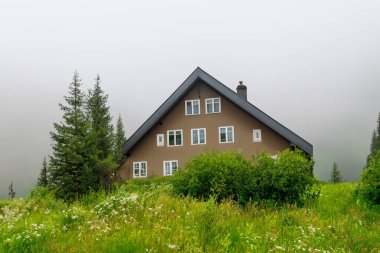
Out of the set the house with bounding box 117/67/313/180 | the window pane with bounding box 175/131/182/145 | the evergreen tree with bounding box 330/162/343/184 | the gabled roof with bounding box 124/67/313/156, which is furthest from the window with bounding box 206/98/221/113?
the evergreen tree with bounding box 330/162/343/184

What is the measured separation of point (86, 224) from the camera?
8.77 m

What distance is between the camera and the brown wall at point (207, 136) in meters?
36.8

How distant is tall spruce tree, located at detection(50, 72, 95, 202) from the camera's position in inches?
1372

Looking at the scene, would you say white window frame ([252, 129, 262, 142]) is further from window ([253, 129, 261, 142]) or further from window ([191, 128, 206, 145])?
window ([191, 128, 206, 145])

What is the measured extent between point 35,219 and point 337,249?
6.21m

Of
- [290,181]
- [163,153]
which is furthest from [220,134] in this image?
[290,181]

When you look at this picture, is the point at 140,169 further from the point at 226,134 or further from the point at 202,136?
the point at 226,134

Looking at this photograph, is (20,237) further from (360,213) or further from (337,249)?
(360,213)

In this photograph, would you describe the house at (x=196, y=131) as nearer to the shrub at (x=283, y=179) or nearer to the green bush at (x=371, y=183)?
the green bush at (x=371, y=183)

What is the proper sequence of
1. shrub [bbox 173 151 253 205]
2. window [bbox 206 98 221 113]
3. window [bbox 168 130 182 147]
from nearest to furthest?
shrub [bbox 173 151 253 205] < window [bbox 206 98 221 113] < window [bbox 168 130 182 147]

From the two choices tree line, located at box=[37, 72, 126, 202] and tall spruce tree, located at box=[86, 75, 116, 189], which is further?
tall spruce tree, located at box=[86, 75, 116, 189]

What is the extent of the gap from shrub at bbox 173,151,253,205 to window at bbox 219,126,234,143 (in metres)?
21.9

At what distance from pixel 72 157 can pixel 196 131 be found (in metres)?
10.7

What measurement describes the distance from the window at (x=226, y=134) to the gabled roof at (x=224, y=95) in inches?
121
